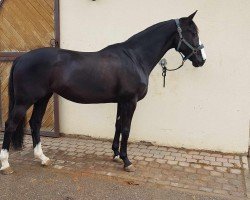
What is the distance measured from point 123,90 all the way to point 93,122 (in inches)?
65.2

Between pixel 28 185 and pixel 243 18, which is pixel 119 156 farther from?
pixel 243 18

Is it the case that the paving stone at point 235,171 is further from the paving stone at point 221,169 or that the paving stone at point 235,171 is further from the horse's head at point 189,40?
the horse's head at point 189,40

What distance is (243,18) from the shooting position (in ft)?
15.5

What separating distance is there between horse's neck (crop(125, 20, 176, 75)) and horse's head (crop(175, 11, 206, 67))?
0.10 metres

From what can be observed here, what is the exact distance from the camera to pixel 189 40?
→ 436 cm

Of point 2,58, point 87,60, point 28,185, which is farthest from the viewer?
point 2,58

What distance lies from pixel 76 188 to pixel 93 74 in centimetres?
143

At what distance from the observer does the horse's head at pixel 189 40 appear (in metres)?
4.32

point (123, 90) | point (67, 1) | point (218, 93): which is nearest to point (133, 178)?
point (123, 90)

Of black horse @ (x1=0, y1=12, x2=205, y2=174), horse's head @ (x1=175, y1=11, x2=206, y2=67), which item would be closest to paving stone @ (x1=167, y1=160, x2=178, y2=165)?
black horse @ (x1=0, y1=12, x2=205, y2=174)

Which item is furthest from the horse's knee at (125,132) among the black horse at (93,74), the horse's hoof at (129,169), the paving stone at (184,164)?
the paving stone at (184,164)

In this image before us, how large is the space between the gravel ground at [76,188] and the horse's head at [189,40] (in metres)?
1.81

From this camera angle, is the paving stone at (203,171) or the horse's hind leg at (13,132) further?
the paving stone at (203,171)

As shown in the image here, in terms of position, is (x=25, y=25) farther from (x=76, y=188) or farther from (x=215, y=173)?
(x=215, y=173)
